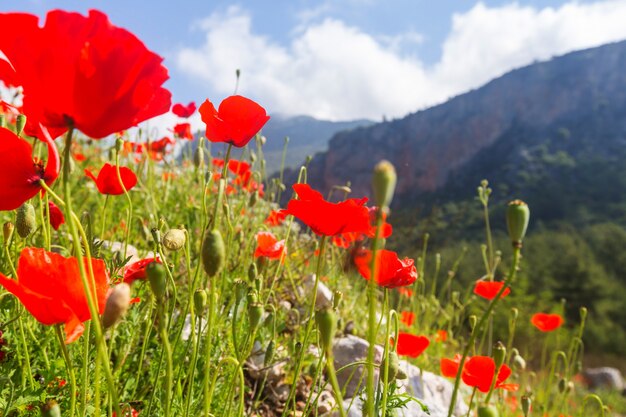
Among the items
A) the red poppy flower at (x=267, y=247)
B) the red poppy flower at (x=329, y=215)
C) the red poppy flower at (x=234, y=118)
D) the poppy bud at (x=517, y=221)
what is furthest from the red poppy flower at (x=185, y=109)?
the poppy bud at (x=517, y=221)

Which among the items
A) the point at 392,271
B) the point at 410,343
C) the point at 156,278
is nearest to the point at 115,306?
the point at 156,278

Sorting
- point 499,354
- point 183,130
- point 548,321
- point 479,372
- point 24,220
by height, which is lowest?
point 548,321

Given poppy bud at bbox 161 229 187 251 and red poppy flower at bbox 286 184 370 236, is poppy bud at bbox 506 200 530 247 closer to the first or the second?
red poppy flower at bbox 286 184 370 236

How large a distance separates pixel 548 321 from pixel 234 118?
228 centimetres

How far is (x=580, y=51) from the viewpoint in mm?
65375

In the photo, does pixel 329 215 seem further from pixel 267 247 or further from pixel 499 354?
pixel 267 247

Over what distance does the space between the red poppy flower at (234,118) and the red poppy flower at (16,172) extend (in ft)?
1.41

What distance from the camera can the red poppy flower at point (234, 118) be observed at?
1.08 meters

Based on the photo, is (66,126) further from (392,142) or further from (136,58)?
(392,142)

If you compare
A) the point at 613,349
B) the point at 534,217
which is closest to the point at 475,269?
the point at 613,349

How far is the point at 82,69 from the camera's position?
2.02ft

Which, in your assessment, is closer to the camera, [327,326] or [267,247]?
[327,326]

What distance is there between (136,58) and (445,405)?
227 cm

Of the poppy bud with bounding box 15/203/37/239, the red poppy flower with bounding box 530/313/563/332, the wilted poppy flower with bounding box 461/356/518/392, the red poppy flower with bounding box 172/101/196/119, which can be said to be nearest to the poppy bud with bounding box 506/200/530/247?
the wilted poppy flower with bounding box 461/356/518/392
